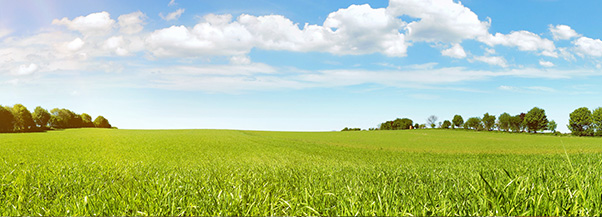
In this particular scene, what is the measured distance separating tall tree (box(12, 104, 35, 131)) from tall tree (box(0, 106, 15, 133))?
10.1 ft

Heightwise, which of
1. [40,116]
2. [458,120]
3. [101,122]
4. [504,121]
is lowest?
[101,122]

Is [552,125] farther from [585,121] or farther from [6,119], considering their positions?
[6,119]

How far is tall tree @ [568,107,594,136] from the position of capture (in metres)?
98.1

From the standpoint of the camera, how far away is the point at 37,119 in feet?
280

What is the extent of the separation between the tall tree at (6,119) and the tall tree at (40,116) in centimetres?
1255

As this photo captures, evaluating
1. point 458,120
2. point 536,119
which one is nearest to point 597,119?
point 536,119

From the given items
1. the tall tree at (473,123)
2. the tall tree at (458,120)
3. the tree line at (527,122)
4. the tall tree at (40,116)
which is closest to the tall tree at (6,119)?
the tall tree at (40,116)

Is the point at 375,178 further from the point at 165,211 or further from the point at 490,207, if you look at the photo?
the point at 165,211

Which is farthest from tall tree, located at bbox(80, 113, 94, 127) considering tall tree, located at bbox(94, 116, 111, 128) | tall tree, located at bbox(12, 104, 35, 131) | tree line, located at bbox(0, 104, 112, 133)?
tall tree, located at bbox(12, 104, 35, 131)

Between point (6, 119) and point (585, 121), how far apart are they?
15175 cm

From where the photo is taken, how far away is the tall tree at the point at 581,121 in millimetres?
98125

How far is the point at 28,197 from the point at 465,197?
215 inches

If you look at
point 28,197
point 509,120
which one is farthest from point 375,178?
point 509,120

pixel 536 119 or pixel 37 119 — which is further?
pixel 536 119
